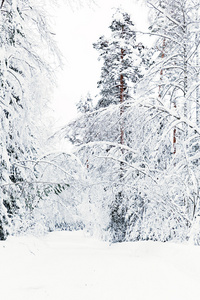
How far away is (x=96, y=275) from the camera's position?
14.4 feet

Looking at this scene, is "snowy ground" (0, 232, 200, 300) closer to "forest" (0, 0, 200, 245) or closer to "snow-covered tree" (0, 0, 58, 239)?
"forest" (0, 0, 200, 245)

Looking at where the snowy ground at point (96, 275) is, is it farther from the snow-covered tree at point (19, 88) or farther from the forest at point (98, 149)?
the snow-covered tree at point (19, 88)

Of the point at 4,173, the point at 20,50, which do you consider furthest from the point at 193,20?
the point at 4,173

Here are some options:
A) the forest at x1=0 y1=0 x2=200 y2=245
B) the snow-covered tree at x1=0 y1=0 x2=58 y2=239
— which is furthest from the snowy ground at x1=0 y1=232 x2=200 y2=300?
the snow-covered tree at x1=0 y1=0 x2=58 y2=239

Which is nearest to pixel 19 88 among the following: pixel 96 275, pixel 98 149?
pixel 98 149

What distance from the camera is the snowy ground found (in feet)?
11.8

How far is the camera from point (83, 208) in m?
6.54

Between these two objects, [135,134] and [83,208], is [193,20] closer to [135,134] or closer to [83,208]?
[135,134]

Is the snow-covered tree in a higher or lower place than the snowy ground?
higher

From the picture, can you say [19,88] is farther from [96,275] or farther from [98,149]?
[96,275]

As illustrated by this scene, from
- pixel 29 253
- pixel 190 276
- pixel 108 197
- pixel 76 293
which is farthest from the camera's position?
pixel 108 197

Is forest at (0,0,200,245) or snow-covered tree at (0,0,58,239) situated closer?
snow-covered tree at (0,0,58,239)

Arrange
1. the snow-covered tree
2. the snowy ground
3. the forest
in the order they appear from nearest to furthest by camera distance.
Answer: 1. the snowy ground
2. the snow-covered tree
3. the forest

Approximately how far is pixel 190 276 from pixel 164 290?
780 mm
